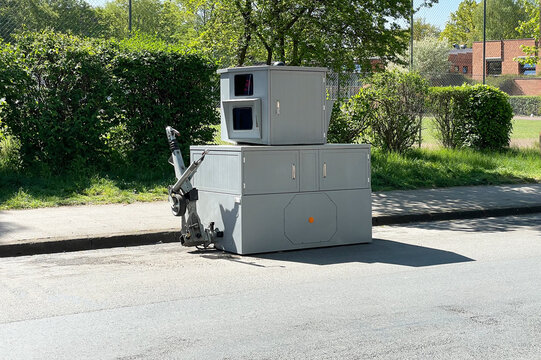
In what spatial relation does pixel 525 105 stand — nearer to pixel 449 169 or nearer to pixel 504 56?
pixel 504 56

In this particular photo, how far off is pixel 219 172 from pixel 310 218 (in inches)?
48.8

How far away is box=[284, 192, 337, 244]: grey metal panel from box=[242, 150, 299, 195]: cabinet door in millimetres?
210

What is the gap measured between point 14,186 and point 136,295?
645 centimetres

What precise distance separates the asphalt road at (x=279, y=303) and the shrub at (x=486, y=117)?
10.6m

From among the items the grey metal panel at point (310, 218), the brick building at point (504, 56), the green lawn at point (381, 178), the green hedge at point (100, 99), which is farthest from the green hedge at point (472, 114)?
the brick building at point (504, 56)

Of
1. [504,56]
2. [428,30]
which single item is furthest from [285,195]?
[428,30]

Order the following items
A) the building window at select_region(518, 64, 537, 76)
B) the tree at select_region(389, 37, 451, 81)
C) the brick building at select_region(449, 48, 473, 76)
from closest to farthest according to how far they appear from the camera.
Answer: the tree at select_region(389, 37, 451, 81)
the building window at select_region(518, 64, 537, 76)
the brick building at select_region(449, 48, 473, 76)

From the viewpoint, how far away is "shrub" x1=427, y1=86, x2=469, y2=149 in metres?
19.7

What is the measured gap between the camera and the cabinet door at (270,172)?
8.78m

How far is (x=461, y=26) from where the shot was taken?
95.4 m

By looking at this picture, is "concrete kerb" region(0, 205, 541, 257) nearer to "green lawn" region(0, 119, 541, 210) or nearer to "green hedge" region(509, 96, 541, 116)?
"green lawn" region(0, 119, 541, 210)

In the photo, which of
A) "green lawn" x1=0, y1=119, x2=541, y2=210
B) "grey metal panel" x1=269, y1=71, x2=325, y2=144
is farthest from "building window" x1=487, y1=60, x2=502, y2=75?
"grey metal panel" x1=269, y1=71, x2=325, y2=144

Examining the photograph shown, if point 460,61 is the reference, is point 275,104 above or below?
below

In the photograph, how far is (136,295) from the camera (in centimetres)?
684
